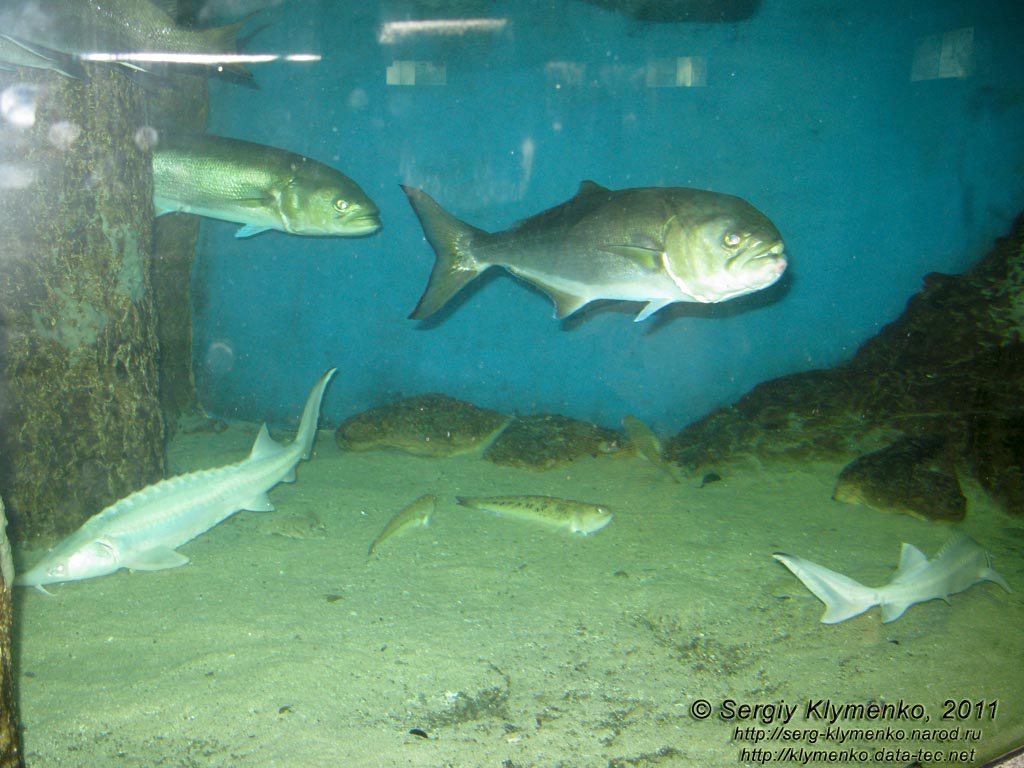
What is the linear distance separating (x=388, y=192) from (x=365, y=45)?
1.75 m

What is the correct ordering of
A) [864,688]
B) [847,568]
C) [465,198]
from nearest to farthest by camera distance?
[864,688]
[847,568]
[465,198]

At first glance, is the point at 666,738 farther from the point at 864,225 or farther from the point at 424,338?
the point at 864,225

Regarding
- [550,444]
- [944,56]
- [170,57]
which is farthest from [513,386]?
[944,56]

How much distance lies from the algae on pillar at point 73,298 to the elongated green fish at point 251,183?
27 cm

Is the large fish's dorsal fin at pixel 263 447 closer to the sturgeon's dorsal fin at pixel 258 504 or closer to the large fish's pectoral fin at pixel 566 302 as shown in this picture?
the sturgeon's dorsal fin at pixel 258 504

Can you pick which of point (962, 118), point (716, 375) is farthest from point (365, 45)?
point (962, 118)

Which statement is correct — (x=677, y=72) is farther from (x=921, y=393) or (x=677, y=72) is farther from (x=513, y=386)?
(x=921, y=393)

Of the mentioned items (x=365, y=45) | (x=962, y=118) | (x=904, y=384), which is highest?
(x=365, y=45)

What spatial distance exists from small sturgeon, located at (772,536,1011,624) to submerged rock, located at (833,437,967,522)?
4.14ft

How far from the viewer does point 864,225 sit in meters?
6.50

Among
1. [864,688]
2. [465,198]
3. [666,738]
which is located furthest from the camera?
[465,198]

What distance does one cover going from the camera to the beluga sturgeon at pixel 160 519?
340 centimetres

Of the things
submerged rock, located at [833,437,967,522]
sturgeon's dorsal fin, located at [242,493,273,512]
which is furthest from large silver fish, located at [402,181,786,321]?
submerged rock, located at [833,437,967,522]

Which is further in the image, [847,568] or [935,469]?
[935,469]
